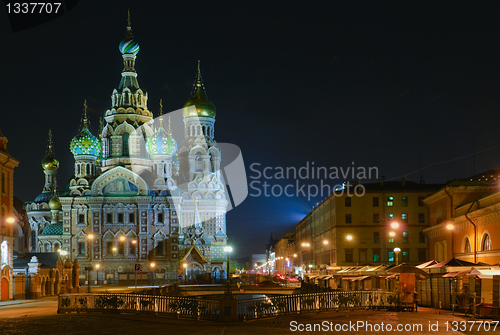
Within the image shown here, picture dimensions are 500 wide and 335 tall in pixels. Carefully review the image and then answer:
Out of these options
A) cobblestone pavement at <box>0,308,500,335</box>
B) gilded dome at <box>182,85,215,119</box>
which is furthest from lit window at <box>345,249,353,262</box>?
gilded dome at <box>182,85,215,119</box>

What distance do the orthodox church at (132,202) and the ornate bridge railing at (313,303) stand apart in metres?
59.5

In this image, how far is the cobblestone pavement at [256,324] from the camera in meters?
22.0

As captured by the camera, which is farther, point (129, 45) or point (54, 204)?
point (54, 204)

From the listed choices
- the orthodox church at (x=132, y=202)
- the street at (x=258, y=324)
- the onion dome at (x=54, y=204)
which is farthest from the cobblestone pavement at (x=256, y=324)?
the onion dome at (x=54, y=204)

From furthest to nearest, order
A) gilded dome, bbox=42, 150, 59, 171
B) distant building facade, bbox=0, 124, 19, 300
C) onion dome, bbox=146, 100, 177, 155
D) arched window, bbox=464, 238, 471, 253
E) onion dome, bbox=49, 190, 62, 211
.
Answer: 1. gilded dome, bbox=42, 150, 59, 171
2. onion dome, bbox=49, 190, 62, 211
3. onion dome, bbox=146, 100, 177, 155
4. distant building facade, bbox=0, 124, 19, 300
5. arched window, bbox=464, 238, 471, 253

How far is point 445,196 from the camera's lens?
45000mm

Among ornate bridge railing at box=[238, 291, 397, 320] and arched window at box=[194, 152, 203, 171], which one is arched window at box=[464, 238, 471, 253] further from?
arched window at box=[194, 152, 203, 171]

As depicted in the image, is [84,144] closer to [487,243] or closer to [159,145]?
[159,145]

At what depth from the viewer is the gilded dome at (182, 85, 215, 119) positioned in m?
→ 116

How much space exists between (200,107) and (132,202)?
27.7 meters

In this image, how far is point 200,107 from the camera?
382 feet

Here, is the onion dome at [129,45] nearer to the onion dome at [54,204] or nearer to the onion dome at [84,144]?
the onion dome at [84,144]

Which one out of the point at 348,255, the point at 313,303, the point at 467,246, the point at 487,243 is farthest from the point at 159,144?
the point at 313,303

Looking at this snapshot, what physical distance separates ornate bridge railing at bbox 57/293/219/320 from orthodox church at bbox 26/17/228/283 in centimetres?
5742
